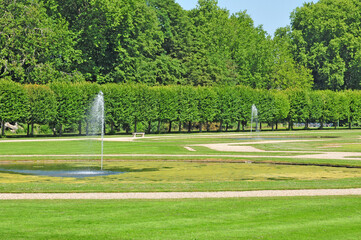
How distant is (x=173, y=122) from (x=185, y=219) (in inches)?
2409

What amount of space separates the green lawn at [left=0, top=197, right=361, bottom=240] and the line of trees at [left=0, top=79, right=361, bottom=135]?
45.3m

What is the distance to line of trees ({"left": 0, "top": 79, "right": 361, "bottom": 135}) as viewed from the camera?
5819cm

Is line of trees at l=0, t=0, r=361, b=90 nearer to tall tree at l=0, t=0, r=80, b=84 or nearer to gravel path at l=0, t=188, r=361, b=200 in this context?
tall tree at l=0, t=0, r=80, b=84

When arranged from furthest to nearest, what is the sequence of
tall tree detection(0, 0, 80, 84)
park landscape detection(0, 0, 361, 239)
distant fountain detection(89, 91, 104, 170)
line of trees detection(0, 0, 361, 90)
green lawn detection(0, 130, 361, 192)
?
distant fountain detection(89, 91, 104, 170), line of trees detection(0, 0, 361, 90), tall tree detection(0, 0, 80, 84), green lawn detection(0, 130, 361, 192), park landscape detection(0, 0, 361, 239)

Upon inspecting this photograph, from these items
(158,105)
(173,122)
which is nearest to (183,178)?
(158,105)

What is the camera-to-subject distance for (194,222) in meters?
11.4

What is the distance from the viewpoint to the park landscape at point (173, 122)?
12242mm

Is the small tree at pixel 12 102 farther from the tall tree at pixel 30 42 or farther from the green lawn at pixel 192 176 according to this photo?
the green lawn at pixel 192 176

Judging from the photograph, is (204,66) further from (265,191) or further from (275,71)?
(265,191)

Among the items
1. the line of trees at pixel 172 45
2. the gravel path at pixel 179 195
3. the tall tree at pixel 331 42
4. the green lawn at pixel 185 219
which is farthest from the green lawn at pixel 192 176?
the tall tree at pixel 331 42

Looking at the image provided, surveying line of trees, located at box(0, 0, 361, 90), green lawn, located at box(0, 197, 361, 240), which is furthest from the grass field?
line of trees, located at box(0, 0, 361, 90)

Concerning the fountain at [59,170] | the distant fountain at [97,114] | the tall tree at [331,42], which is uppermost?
the tall tree at [331,42]

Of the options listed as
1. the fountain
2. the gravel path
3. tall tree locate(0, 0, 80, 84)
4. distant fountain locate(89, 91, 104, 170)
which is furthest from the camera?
distant fountain locate(89, 91, 104, 170)

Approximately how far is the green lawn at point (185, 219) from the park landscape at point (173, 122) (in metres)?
0.05
